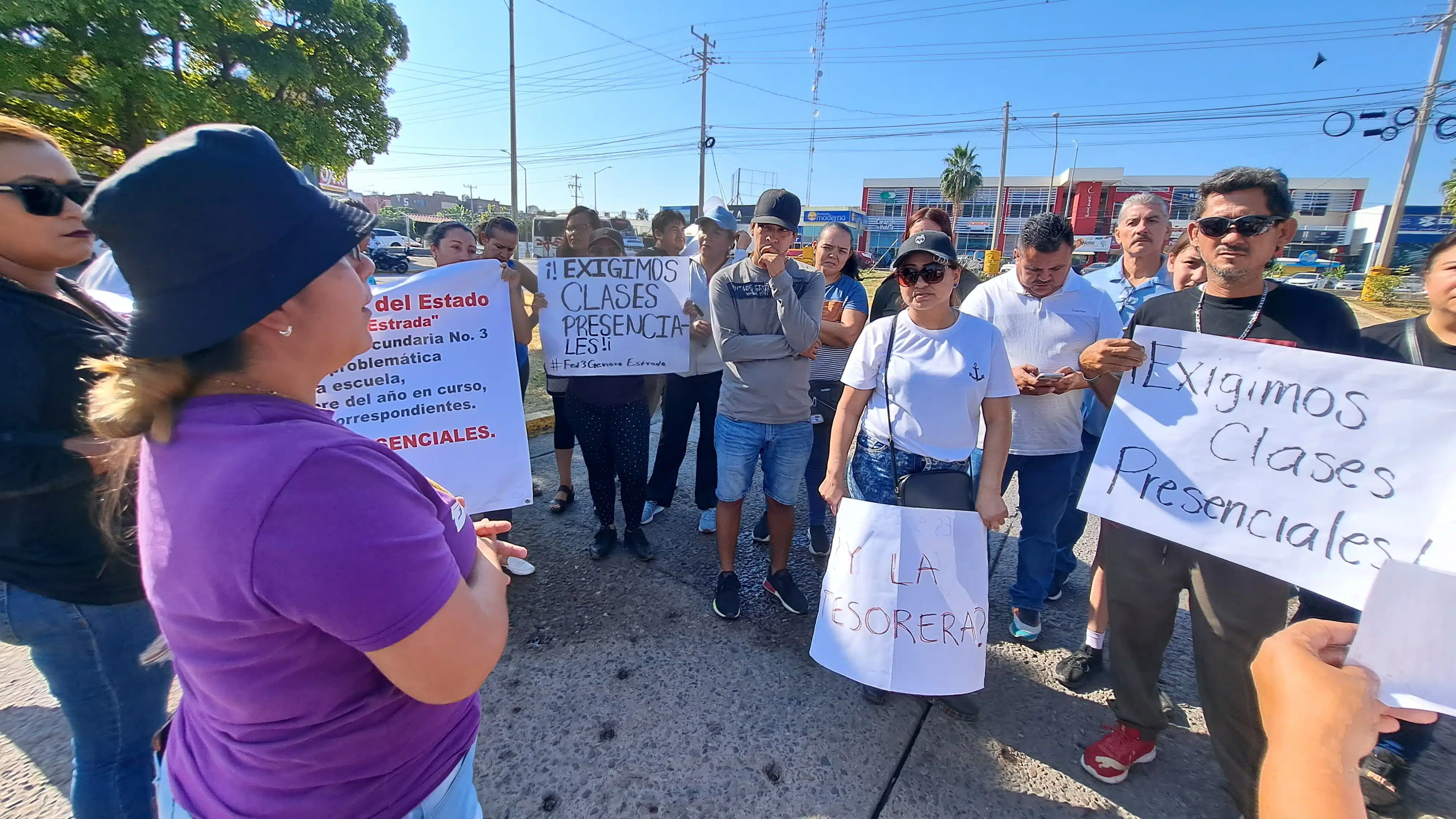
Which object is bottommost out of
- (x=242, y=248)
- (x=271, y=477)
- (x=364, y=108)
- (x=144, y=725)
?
(x=144, y=725)

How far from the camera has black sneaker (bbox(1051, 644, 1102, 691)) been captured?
267 centimetres

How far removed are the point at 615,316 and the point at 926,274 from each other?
1922mm

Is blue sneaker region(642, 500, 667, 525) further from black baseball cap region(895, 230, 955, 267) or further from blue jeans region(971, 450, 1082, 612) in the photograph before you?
black baseball cap region(895, 230, 955, 267)

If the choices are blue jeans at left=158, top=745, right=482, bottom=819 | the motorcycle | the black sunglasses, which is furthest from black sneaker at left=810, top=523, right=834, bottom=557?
the motorcycle

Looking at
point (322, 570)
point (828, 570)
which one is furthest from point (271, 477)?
point (828, 570)

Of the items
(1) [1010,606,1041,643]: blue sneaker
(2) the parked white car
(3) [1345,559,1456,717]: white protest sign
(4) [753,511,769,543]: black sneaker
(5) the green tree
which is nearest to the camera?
(3) [1345,559,1456,717]: white protest sign

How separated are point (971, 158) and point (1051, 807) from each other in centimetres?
6055

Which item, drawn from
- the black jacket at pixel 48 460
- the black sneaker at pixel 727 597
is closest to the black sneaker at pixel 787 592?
the black sneaker at pixel 727 597

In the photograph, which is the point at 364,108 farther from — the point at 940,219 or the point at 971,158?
the point at 971,158

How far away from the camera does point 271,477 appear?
0.74 meters

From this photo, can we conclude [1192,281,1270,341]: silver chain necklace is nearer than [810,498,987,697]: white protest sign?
Yes

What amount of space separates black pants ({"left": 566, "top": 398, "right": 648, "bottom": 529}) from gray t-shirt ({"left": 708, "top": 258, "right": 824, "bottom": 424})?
2.42ft

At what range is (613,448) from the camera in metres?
3.63

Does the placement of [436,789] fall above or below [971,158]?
below
